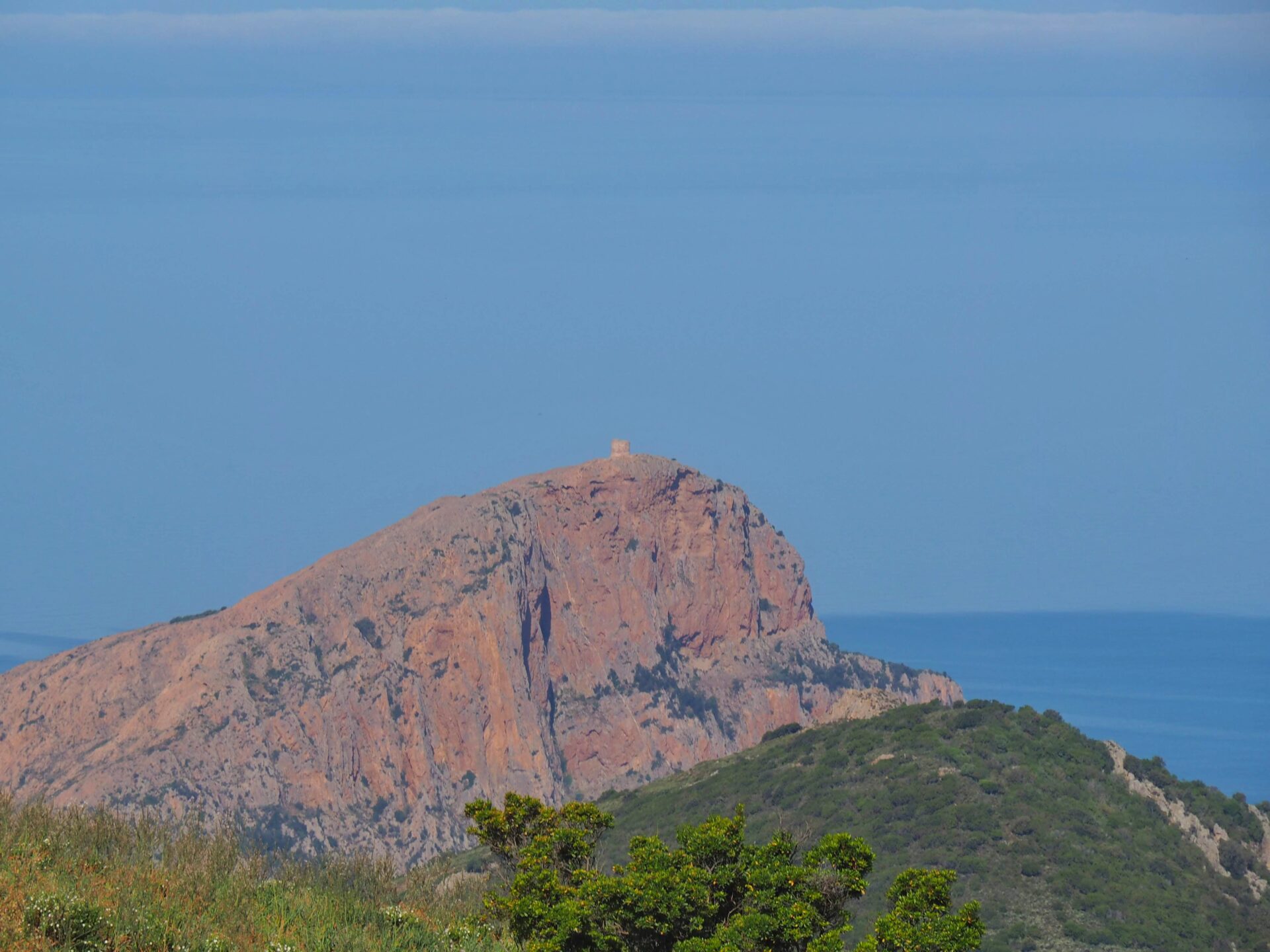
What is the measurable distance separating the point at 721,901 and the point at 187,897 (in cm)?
987

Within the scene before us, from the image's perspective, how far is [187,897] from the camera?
24031 millimetres

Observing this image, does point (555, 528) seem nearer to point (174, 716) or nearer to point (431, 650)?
point (431, 650)

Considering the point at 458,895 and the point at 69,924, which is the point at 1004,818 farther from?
the point at 69,924

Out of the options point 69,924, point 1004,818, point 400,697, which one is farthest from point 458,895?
point 400,697

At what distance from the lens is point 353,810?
6427 inches

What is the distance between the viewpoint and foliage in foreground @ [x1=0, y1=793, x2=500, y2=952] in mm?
21516

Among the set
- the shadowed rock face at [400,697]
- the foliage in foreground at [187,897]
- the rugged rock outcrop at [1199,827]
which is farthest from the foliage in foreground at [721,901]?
the shadowed rock face at [400,697]

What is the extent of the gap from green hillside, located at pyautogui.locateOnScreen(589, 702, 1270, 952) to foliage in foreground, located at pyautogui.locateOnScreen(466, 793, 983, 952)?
3924 cm

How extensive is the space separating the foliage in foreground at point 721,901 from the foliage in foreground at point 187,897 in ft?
4.79

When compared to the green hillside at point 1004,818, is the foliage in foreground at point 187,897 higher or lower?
lower

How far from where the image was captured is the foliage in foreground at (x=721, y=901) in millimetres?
28047

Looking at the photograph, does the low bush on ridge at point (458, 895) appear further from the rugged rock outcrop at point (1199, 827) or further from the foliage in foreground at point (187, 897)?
the rugged rock outcrop at point (1199, 827)

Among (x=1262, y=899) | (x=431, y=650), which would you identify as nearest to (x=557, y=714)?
(x=431, y=650)

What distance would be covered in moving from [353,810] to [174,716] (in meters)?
18.1
